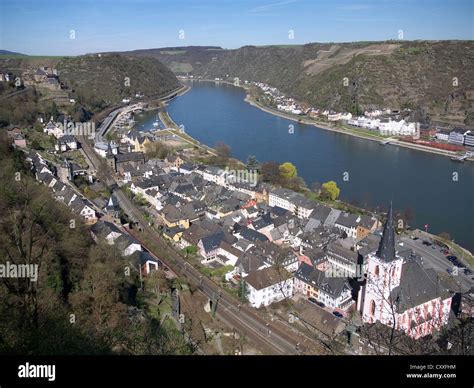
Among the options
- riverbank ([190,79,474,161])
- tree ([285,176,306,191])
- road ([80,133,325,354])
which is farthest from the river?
road ([80,133,325,354])

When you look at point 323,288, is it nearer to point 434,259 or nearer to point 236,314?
point 236,314

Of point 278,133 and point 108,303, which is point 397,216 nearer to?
point 108,303

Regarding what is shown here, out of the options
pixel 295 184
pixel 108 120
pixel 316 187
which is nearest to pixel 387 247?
pixel 295 184

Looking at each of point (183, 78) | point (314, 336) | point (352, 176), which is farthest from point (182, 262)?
point (183, 78)

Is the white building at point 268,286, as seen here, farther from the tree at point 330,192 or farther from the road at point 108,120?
→ the road at point 108,120

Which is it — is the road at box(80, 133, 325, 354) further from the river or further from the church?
the river
